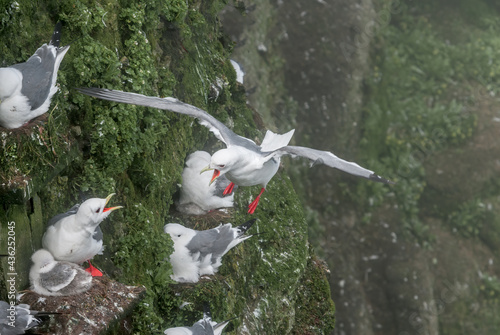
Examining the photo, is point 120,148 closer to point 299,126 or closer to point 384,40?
point 299,126

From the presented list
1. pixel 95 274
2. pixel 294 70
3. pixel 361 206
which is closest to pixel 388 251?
pixel 361 206

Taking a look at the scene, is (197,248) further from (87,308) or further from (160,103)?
(87,308)

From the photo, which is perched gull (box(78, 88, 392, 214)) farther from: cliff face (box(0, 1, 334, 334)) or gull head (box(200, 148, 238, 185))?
cliff face (box(0, 1, 334, 334))

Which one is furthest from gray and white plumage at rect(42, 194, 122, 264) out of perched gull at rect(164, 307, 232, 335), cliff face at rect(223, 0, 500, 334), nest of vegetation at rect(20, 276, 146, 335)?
cliff face at rect(223, 0, 500, 334)

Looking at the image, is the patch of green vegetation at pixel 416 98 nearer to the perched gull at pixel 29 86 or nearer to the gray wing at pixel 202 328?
the gray wing at pixel 202 328

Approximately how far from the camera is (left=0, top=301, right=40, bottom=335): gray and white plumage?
4445 millimetres

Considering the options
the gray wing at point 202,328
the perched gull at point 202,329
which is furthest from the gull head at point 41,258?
the gray wing at point 202,328

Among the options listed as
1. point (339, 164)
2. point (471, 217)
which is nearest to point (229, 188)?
point (339, 164)

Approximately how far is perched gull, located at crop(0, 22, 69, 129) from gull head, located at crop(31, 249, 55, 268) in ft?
3.61

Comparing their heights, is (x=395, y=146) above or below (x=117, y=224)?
below

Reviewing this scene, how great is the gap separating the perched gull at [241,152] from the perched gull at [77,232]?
45.0 inches

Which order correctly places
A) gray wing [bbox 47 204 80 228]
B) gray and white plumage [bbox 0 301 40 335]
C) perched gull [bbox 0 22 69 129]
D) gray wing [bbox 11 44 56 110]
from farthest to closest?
gray wing [bbox 47 204 80 228]
gray wing [bbox 11 44 56 110]
perched gull [bbox 0 22 69 129]
gray and white plumage [bbox 0 301 40 335]

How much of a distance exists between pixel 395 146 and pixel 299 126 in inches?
120

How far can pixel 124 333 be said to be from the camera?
5742 mm
